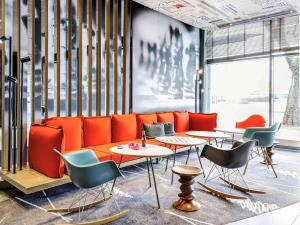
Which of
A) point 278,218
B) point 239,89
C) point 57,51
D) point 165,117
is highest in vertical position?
point 57,51

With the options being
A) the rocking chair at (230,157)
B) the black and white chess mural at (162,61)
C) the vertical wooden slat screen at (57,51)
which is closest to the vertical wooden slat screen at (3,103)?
the vertical wooden slat screen at (57,51)

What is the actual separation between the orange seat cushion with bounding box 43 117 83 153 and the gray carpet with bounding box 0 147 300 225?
65 centimetres

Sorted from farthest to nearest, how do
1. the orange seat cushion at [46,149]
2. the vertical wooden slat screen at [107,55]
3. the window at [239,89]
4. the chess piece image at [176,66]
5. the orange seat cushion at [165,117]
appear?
1. the window at [239,89]
2. the chess piece image at [176,66]
3. the orange seat cushion at [165,117]
4. the vertical wooden slat screen at [107,55]
5. the orange seat cushion at [46,149]

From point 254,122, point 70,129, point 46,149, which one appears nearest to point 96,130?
point 70,129

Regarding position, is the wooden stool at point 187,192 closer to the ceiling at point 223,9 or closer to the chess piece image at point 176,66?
the chess piece image at point 176,66

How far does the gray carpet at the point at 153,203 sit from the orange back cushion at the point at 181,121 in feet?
6.68

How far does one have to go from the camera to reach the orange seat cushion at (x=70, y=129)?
148 inches

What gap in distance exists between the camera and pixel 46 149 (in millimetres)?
3244

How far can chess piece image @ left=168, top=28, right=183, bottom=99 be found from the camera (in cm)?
680

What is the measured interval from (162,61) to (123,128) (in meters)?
2.49

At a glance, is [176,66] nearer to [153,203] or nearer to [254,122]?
[254,122]

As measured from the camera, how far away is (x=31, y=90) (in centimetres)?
384

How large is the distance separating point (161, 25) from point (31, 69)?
12.1 feet

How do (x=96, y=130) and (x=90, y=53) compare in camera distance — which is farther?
(x=90, y=53)
